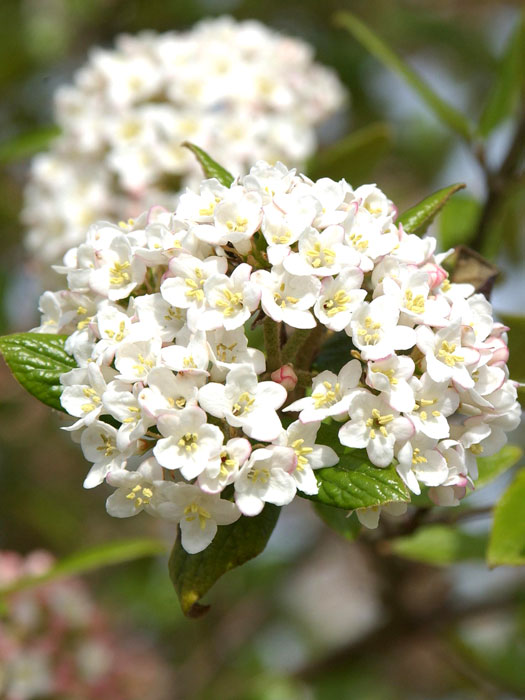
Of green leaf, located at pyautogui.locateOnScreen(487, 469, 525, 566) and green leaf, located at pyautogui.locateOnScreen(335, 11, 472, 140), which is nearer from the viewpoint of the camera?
green leaf, located at pyautogui.locateOnScreen(487, 469, 525, 566)

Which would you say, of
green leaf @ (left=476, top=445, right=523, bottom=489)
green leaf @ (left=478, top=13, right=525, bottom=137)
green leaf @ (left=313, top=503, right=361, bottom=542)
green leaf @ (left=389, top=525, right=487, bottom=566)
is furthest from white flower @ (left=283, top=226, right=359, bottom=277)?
green leaf @ (left=478, top=13, right=525, bottom=137)

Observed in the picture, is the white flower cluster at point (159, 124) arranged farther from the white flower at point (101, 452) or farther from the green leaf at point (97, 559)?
the white flower at point (101, 452)

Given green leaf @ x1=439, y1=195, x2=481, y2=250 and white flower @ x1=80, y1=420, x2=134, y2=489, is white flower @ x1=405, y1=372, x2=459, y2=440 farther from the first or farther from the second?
green leaf @ x1=439, y1=195, x2=481, y2=250

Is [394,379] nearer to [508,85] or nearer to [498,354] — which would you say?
[498,354]

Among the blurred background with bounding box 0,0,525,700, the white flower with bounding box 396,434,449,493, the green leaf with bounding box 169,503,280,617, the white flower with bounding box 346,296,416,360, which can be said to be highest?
the white flower with bounding box 346,296,416,360

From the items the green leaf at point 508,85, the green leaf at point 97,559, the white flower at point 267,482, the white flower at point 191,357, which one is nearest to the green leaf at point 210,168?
the white flower at point 191,357

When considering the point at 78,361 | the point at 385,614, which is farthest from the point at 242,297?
the point at 385,614

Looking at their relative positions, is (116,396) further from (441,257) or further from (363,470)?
(441,257)

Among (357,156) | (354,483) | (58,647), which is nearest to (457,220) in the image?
(357,156)
